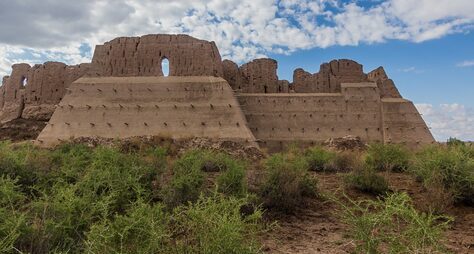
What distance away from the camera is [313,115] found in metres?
26.0

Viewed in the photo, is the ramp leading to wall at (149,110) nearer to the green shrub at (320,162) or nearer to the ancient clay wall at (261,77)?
the ancient clay wall at (261,77)

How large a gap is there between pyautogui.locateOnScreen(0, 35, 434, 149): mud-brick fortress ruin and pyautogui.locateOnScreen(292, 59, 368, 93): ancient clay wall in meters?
0.07

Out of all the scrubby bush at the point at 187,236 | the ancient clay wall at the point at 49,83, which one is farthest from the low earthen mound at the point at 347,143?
the scrubby bush at the point at 187,236

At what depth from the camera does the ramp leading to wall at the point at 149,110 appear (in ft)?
77.7

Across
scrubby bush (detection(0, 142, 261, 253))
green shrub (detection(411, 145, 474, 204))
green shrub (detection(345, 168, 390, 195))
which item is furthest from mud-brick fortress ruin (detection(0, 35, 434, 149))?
scrubby bush (detection(0, 142, 261, 253))

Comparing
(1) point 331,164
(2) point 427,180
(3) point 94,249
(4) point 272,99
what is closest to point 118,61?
(4) point 272,99

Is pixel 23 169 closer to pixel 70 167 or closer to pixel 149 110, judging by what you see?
pixel 70 167

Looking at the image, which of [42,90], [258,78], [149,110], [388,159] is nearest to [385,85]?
[258,78]

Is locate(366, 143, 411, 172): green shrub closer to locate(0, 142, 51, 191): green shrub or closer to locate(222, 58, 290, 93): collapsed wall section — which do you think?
locate(0, 142, 51, 191): green shrub

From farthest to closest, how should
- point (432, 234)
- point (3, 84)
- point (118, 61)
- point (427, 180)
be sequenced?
point (3, 84) → point (118, 61) → point (427, 180) → point (432, 234)

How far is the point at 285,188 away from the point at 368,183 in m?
2.85

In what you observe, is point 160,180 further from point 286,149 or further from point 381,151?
point 286,149

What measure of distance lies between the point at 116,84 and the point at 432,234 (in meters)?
24.1

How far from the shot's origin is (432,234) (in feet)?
13.4
